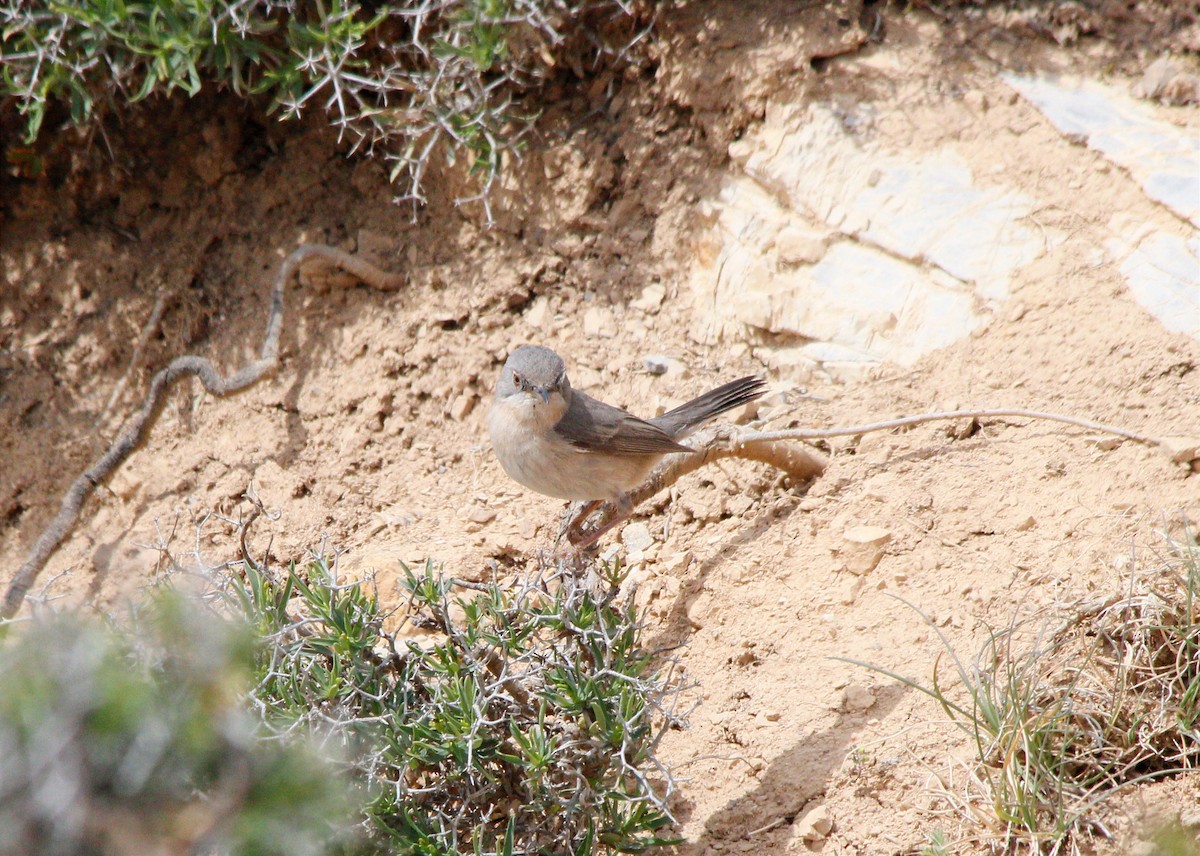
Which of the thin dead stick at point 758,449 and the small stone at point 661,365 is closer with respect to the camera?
the thin dead stick at point 758,449

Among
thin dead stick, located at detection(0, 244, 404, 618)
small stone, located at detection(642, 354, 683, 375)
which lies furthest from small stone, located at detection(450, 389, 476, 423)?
small stone, located at detection(642, 354, 683, 375)

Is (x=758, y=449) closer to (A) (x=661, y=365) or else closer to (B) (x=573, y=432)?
(B) (x=573, y=432)

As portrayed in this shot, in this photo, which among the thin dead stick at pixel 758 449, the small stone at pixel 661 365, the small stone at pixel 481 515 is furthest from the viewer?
the small stone at pixel 661 365

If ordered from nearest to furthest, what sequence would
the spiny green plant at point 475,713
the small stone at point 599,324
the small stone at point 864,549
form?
the spiny green plant at point 475,713, the small stone at point 864,549, the small stone at point 599,324

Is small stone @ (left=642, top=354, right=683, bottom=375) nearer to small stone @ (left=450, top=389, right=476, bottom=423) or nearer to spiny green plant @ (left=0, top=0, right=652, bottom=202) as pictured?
small stone @ (left=450, top=389, right=476, bottom=423)

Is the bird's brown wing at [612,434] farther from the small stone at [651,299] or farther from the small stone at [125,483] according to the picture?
the small stone at [125,483]

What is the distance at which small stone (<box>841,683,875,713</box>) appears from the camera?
4078mm

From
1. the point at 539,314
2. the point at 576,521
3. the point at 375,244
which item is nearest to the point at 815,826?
the point at 576,521

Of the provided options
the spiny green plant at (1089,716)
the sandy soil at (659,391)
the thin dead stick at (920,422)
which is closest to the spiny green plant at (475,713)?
the sandy soil at (659,391)

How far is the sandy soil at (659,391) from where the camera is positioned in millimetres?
4223

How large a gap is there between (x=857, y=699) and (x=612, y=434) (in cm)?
181

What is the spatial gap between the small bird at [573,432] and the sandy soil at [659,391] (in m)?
0.38

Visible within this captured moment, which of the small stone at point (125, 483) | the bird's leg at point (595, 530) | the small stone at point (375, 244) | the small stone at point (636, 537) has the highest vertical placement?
the small stone at point (375, 244)

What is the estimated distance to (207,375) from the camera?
252 inches
